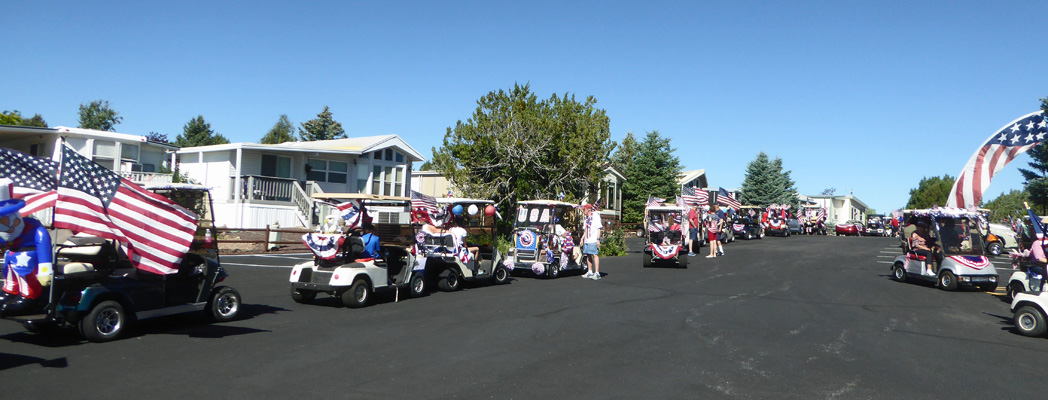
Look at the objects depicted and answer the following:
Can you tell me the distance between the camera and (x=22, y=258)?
23.5 feet

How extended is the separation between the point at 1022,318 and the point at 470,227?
10.6 m

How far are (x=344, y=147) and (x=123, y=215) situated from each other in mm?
23945

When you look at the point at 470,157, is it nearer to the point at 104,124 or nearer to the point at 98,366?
the point at 98,366

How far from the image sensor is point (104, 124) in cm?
7250

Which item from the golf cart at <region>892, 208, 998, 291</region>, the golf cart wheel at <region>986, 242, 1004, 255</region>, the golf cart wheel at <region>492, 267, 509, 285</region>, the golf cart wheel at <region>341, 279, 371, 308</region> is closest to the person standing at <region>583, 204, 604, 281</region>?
the golf cart wheel at <region>492, 267, 509, 285</region>

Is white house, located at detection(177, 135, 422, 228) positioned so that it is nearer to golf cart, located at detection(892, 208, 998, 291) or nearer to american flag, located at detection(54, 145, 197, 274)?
american flag, located at detection(54, 145, 197, 274)

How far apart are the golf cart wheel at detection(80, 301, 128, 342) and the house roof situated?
20812 millimetres

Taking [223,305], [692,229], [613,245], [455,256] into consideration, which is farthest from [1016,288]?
[692,229]

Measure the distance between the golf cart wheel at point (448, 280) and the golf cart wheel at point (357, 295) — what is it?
2.42 meters

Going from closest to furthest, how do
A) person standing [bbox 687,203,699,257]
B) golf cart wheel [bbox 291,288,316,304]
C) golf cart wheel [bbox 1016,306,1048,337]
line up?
golf cart wheel [bbox 1016,306,1048,337]
golf cart wheel [bbox 291,288,316,304]
person standing [bbox 687,203,699,257]

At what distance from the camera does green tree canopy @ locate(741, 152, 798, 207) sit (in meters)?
60.1

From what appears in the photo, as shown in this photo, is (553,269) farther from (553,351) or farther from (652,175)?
(652,175)

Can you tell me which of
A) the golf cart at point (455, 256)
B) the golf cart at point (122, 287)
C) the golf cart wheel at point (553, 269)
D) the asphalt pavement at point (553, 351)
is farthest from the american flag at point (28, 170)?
the golf cart wheel at point (553, 269)

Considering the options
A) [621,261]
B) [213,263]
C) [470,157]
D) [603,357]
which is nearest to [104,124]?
[470,157]
